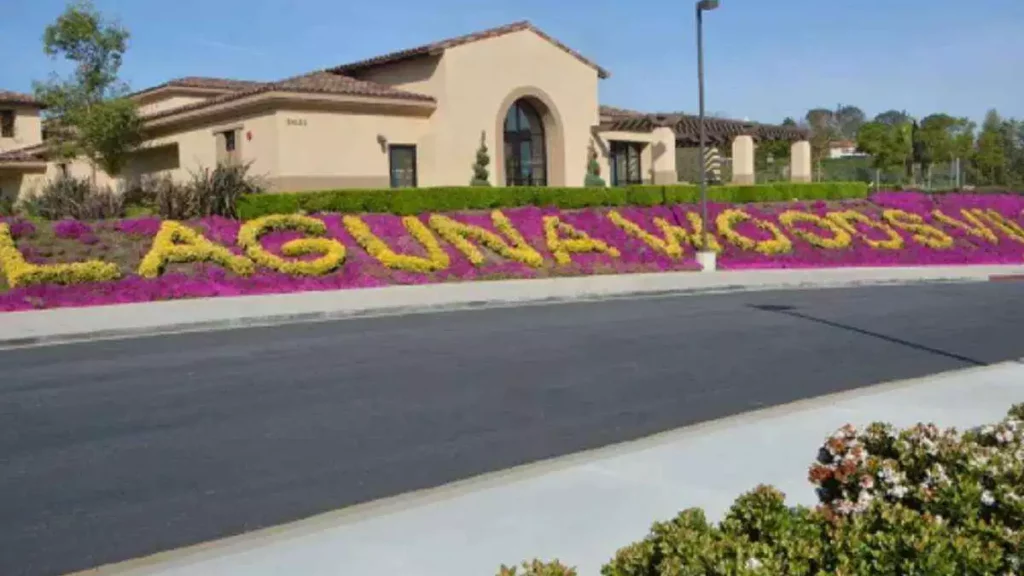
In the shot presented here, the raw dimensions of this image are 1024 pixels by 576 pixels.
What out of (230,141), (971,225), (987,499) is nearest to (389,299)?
(230,141)

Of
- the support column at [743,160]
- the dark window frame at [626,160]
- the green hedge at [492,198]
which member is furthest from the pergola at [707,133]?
the green hedge at [492,198]

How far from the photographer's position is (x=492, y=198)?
26797 millimetres

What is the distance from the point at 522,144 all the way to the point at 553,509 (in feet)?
97.0

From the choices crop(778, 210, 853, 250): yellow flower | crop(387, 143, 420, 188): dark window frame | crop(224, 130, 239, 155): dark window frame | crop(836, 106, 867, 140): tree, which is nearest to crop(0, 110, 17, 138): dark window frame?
crop(224, 130, 239, 155): dark window frame

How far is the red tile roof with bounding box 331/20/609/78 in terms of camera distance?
30612 millimetres

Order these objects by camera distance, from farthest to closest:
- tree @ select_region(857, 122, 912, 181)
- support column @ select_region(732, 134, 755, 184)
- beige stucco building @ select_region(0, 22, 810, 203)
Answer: tree @ select_region(857, 122, 912, 181), support column @ select_region(732, 134, 755, 184), beige stucco building @ select_region(0, 22, 810, 203)

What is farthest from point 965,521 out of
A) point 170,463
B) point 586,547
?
point 170,463

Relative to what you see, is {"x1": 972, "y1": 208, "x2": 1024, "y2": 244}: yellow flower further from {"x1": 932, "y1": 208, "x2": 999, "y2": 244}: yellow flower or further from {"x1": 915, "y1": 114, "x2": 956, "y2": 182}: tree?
{"x1": 915, "y1": 114, "x2": 956, "y2": 182}: tree

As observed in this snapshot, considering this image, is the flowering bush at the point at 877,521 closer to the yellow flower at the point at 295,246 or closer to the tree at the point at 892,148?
the yellow flower at the point at 295,246

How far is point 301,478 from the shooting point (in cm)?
682

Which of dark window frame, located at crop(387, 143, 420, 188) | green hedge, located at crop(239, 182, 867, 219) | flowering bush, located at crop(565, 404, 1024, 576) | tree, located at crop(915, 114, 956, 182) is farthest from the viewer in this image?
tree, located at crop(915, 114, 956, 182)

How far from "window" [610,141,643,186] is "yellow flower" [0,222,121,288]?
23120 mm

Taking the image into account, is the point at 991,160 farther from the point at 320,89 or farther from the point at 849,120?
the point at 849,120

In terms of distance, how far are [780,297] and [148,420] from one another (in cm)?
1454
